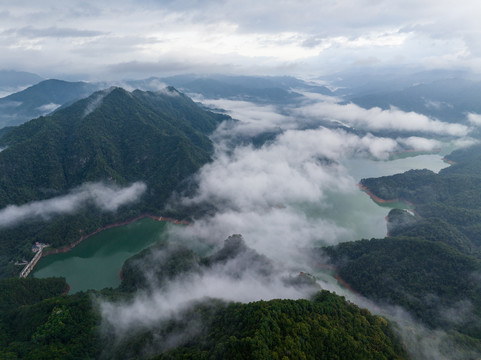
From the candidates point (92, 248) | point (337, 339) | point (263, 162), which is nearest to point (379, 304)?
point (337, 339)

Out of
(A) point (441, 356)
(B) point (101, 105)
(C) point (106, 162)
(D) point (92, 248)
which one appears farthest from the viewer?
(B) point (101, 105)

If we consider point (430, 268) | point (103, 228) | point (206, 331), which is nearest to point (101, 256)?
point (103, 228)

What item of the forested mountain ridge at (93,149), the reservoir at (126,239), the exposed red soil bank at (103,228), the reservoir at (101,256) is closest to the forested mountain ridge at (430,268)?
the reservoir at (126,239)

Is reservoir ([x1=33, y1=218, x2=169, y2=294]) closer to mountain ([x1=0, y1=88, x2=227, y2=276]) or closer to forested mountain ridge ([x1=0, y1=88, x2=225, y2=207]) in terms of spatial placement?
mountain ([x1=0, y1=88, x2=227, y2=276])

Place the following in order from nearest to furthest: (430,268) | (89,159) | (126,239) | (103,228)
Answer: (430,268)
(126,239)
(103,228)
(89,159)

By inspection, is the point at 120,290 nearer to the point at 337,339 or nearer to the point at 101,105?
the point at 337,339

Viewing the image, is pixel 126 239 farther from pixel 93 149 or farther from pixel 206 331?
pixel 206 331
